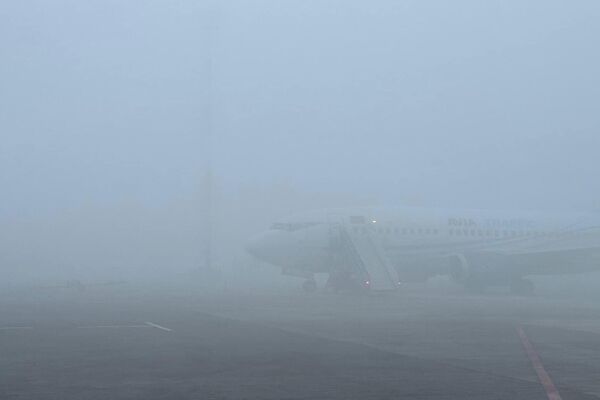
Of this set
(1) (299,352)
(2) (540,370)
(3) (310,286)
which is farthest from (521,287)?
(2) (540,370)

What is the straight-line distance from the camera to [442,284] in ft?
176

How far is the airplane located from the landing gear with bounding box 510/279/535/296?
45 millimetres

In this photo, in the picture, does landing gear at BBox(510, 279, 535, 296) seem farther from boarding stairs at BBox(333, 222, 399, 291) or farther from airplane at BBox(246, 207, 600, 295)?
boarding stairs at BBox(333, 222, 399, 291)

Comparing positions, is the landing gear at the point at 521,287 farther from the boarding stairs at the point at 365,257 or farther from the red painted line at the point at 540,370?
the red painted line at the point at 540,370

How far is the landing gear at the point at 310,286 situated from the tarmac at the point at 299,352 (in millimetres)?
12036

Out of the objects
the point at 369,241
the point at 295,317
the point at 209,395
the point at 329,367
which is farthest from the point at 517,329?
the point at 369,241

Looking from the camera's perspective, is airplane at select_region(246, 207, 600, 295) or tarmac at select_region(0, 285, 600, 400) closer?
tarmac at select_region(0, 285, 600, 400)

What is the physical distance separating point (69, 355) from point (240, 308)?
44.8ft

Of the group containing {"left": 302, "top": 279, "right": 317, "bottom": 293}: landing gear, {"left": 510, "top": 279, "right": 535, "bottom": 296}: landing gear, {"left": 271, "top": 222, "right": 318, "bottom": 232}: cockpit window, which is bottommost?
{"left": 510, "top": 279, "right": 535, "bottom": 296}: landing gear

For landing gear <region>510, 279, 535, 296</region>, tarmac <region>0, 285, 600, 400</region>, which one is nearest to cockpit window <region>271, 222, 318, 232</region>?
landing gear <region>510, 279, 535, 296</region>

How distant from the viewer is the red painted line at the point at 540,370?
12469mm

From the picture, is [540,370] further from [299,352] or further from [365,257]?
[365,257]

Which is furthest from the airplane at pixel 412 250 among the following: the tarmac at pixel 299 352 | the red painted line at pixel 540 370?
the red painted line at pixel 540 370

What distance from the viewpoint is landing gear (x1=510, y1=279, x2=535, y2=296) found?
43.7 metres
